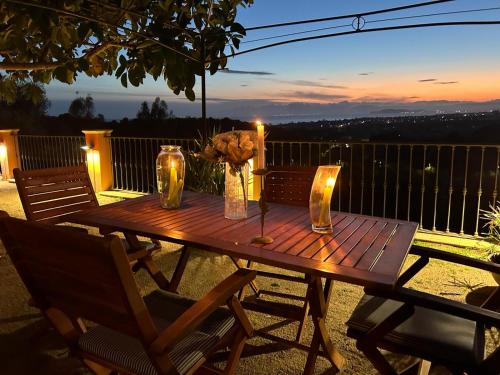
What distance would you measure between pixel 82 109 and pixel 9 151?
21.4 metres

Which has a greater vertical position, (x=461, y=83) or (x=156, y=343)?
(x=461, y=83)

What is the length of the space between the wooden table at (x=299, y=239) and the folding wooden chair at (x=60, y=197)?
11.0 inches

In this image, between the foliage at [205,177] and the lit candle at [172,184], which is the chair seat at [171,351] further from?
the foliage at [205,177]

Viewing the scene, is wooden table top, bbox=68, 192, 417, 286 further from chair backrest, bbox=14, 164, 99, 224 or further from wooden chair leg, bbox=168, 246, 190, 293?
chair backrest, bbox=14, 164, 99, 224

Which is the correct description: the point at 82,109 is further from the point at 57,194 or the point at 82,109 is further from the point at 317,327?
the point at 317,327

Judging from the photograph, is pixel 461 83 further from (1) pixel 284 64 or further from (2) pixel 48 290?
(2) pixel 48 290

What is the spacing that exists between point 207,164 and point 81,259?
10.4ft

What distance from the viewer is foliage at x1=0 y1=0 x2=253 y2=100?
2.39 metres

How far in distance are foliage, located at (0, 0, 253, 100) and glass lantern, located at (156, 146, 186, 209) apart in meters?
0.46

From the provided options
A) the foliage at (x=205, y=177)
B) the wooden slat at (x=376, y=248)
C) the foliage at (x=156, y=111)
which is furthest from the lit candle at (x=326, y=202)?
the foliage at (x=156, y=111)

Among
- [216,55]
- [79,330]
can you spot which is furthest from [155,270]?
[216,55]

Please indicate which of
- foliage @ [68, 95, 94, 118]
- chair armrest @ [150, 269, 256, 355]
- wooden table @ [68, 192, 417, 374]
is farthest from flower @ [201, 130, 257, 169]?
foliage @ [68, 95, 94, 118]

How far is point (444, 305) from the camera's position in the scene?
1.33 metres

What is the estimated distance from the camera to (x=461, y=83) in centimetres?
910
